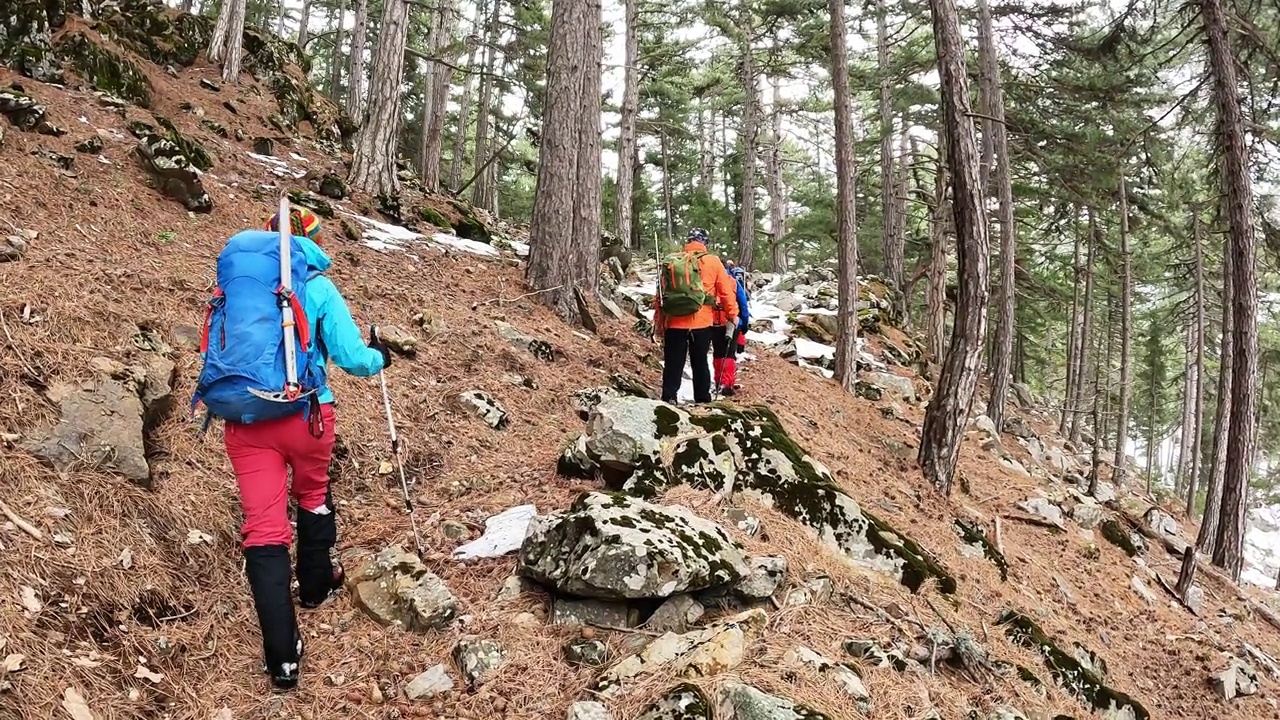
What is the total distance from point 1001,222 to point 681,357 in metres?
10.0

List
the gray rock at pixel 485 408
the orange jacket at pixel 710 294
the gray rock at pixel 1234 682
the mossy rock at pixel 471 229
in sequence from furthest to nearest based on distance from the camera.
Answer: the mossy rock at pixel 471 229
the orange jacket at pixel 710 294
the gray rock at pixel 1234 682
the gray rock at pixel 485 408

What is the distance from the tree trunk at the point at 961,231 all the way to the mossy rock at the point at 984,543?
83cm

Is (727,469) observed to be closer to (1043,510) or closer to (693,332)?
(693,332)

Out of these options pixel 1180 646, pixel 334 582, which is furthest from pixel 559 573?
pixel 1180 646

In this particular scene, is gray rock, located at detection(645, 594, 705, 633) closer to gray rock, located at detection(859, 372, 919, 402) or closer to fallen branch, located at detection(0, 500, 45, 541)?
fallen branch, located at detection(0, 500, 45, 541)

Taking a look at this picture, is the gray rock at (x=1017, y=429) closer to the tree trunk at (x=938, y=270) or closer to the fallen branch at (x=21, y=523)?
the tree trunk at (x=938, y=270)

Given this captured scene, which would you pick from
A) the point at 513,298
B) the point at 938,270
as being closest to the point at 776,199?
the point at 938,270

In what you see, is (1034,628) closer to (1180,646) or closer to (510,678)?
(1180,646)

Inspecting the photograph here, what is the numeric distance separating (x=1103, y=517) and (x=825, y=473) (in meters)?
7.46

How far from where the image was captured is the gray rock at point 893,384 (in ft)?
41.5

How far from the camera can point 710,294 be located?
7.05 m

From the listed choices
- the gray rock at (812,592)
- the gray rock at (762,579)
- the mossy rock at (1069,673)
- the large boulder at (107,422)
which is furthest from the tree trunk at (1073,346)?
the large boulder at (107,422)

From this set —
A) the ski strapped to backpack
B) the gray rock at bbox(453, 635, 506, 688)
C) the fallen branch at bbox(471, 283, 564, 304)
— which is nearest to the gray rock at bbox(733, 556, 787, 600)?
the gray rock at bbox(453, 635, 506, 688)

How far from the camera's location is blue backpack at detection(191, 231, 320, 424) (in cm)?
303
